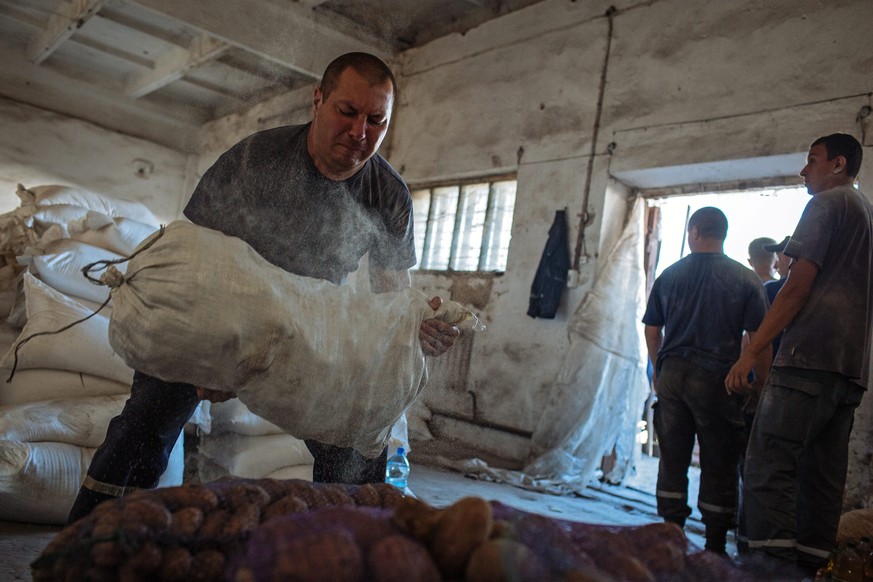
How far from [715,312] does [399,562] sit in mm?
2935

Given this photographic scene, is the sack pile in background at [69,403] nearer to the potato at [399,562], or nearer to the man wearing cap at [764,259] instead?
the potato at [399,562]

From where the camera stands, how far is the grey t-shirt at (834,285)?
2643mm

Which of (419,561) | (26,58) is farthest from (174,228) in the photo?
(26,58)

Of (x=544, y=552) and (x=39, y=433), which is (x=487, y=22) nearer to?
(x=39, y=433)

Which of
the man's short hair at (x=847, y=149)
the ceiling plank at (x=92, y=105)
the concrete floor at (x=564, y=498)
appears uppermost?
the ceiling plank at (x=92, y=105)

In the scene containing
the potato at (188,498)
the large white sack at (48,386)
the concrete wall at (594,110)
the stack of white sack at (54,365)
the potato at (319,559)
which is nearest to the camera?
the potato at (319,559)

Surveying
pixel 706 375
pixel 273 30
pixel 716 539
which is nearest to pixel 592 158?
pixel 706 375

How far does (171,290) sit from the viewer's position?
135 cm

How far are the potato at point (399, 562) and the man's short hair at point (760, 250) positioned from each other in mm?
3652

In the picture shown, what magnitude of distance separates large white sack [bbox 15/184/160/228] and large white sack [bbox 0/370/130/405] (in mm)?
1946

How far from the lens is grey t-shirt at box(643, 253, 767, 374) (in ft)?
11.0

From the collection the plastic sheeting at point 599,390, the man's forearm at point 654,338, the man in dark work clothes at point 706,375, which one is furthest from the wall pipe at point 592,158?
the man in dark work clothes at point 706,375

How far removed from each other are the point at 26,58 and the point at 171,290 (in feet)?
22.9

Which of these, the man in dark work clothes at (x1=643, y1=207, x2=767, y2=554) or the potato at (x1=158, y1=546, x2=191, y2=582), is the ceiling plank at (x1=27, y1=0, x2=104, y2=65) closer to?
the man in dark work clothes at (x1=643, y1=207, x2=767, y2=554)
